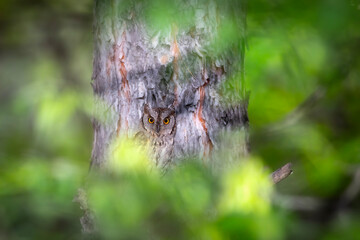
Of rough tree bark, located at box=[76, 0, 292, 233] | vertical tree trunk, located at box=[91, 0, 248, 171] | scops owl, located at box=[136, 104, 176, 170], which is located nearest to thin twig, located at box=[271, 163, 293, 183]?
rough tree bark, located at box=[76, 0, 292, 233]

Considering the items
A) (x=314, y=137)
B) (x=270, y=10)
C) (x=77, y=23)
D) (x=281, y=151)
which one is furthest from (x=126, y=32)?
(x=77, y=23)

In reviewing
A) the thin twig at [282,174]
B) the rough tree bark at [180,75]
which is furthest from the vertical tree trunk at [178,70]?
the thin twig at [282,174]

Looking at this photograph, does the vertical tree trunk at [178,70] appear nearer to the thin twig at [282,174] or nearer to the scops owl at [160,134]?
the scops owl at [160,134]

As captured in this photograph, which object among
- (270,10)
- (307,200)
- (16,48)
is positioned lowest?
(307,200)

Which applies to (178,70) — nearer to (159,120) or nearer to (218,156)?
(159,120)

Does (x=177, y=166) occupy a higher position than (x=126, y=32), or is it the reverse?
(x=126, y=32)

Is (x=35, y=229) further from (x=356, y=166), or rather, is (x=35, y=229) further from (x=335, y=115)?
(x=335, y=115)

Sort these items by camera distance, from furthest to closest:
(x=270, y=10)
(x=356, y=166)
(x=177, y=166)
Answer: (x=356, y=166) → (x=177, y=166) → (x=270, y=10)

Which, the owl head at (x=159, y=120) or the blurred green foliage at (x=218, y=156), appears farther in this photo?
the owl head at (x=159, y=120)
